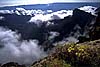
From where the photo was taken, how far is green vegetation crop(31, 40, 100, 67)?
405 centimetres

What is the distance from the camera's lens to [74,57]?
411 cm

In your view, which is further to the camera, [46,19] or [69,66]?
[46,19]

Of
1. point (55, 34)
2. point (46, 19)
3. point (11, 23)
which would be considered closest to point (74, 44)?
point (55, 34)

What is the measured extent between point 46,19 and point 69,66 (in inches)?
39.9

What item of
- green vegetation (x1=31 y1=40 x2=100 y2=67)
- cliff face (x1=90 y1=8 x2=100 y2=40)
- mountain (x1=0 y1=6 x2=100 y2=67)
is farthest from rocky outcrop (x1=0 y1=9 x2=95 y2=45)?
green vegetation (x1=31 y1=40 x2=100 y2=67)

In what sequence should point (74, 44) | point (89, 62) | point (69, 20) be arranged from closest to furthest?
point (89, 62)
point (74, 44)
point (69, 20)

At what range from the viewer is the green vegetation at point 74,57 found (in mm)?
4051

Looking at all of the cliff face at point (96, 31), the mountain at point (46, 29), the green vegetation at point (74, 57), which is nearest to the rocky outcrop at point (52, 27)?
the mountain at point (46, 29)

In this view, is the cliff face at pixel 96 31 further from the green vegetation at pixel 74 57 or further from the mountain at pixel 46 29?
the green vegetation at pixel 74 57

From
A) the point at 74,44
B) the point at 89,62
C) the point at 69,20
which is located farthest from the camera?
the point at 69,20

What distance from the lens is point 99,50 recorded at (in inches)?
166

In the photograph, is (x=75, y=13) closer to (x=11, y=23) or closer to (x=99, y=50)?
(x=99, y=50)

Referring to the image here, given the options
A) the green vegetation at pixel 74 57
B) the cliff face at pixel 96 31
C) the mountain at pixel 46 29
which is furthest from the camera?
the cliff face at pixel 96 31

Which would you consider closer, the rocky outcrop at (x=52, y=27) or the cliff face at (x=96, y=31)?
the rocky outcrop at (x=52, y=27)
